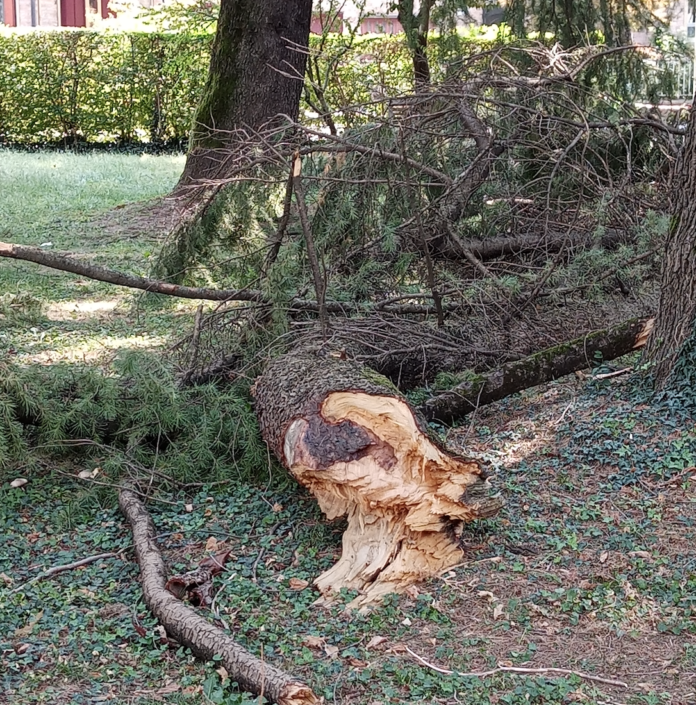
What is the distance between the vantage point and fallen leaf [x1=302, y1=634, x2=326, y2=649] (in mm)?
3186

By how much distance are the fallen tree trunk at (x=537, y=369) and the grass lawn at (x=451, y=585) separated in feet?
0.42

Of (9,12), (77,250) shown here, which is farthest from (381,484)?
(9,12)

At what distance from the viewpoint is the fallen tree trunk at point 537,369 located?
4.98 metres

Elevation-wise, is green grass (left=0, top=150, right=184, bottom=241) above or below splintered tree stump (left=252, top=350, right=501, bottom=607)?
above

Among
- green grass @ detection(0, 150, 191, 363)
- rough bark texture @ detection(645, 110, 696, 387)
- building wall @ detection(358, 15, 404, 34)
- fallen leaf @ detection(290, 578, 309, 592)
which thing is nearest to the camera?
fallen leaf @ detection(290, 578, 309, 592)

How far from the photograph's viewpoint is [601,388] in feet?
16.6

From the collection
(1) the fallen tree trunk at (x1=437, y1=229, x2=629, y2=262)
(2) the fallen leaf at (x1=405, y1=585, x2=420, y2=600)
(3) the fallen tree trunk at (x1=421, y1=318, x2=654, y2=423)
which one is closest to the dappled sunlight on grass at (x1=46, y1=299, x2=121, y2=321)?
(1) the fallen tree trunk at (x1=437, y1=229, x2=629, y2=262)

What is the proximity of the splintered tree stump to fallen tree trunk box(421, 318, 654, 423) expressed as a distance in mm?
1243

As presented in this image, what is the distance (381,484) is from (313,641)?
64 cm

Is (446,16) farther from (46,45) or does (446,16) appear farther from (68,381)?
(46,45)

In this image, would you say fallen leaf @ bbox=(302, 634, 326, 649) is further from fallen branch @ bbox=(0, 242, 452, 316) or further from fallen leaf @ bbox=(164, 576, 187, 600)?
fallen branch @ bbox=(0, 242, 452, 316)

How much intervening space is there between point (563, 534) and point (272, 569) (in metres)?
1.17

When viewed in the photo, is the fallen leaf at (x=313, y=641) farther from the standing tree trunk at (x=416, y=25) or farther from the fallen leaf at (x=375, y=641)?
the standing tree trunk at (x=416, y=25)

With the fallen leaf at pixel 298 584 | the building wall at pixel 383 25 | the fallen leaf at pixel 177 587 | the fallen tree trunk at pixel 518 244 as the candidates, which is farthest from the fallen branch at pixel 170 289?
the building wall at pixel 383 25
